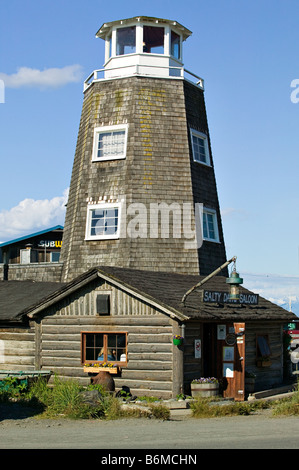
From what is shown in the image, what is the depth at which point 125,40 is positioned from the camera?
31.1 metres

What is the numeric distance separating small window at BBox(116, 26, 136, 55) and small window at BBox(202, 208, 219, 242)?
7.98m

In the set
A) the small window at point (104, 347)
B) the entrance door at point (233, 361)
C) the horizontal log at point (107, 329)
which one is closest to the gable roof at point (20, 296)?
the horizontal log at point (107, 329)

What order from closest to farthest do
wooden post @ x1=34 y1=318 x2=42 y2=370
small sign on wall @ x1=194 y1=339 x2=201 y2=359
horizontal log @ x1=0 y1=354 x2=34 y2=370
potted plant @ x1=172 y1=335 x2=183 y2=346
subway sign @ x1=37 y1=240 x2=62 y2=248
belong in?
potted plant @ x1=172 y1=335 x2=183 y2=346, small sign on wall @ x1=194 y1=339 x2=201 y2=359, wooden post @ x1=34 y1=318 x2=42 y2=370, horizontal log @ x1=0 y1=354 x2=34 y2=370, subway sign @ x1=37 y1=240 x2=62 y2=248

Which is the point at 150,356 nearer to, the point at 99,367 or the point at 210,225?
the point at 99,367

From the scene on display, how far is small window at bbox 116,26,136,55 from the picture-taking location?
101 ft

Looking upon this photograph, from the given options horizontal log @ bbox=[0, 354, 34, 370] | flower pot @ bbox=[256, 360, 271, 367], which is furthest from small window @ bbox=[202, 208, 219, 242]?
horizontal log @ bbox=[0, 354, 34, 370]

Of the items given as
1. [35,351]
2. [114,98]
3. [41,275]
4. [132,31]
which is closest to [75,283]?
[35,351]

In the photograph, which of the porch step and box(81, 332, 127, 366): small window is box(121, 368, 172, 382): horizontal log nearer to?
box(81, 332, 127, 366): small window

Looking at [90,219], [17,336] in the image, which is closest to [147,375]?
[17,336]

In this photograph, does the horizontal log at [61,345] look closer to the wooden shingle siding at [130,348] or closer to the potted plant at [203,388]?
the wooden shingle siding at [130,348]

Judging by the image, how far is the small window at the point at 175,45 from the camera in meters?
31.5

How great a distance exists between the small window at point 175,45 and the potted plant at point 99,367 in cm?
1592
